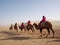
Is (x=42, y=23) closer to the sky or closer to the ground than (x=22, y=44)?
closer to the sky

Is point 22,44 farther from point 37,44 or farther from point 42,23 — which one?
point 42,23

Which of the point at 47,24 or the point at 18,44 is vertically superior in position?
the point at 47,24

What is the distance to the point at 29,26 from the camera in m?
27.8

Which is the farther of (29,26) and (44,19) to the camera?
(29,26)

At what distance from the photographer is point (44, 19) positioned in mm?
19016

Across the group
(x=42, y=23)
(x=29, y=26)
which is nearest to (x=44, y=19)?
(x=42, y=23)

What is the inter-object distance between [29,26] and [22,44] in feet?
50.9

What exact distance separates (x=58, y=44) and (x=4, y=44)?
3967 mm

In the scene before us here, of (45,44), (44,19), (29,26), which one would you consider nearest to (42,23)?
(44,19)

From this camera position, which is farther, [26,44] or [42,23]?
[42,23]

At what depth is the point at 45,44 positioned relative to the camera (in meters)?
12.2

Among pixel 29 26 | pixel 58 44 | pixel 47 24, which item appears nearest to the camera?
pixel 58 44

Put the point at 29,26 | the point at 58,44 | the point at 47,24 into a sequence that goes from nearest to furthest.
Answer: the point at 58,44 → the point at 47,24 → the point at 29,26

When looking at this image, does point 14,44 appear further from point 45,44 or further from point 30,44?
point 45,44
